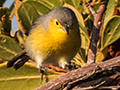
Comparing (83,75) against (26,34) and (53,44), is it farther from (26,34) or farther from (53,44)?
(26,34)

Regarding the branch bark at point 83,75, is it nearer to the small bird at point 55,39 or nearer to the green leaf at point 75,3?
the small bird at point 55,39

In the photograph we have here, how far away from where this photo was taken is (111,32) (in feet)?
5.65

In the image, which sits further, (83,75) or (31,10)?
(31,10)

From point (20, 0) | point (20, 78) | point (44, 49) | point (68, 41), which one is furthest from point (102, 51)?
point (20, 0)

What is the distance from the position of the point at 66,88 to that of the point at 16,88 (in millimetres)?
594

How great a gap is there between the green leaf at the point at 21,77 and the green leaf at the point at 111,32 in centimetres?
38

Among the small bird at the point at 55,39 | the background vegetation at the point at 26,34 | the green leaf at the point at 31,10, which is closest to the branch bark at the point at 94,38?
the background vegetation at the point at 26,34

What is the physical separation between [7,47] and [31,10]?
320 mm

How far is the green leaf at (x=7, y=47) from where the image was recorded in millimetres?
1803

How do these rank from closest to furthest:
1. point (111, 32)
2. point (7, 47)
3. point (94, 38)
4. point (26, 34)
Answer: point (94, 38) → point (111, 32) → point (7, 47) → point (26, 34)

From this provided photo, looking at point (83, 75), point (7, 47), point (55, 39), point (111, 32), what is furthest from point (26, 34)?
point (83, 75)

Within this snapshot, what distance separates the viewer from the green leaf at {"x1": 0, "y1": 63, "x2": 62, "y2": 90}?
173 centimetres

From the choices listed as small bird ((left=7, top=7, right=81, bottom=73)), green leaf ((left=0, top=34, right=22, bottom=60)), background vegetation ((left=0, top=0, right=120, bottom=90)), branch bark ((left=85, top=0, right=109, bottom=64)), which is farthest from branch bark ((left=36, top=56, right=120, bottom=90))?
green leaf ((left=0, top=34, right=22, bottom=60))

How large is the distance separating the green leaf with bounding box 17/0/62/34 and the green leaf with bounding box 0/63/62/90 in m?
0.31
